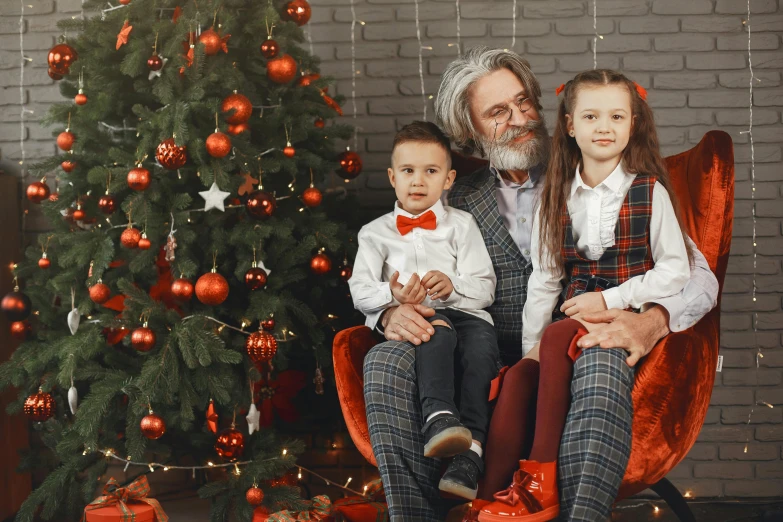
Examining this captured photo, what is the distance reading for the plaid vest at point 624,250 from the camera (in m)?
2.11

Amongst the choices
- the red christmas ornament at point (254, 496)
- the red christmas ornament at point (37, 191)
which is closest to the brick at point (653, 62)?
Result: the red christmas ornament at point (254, 496)

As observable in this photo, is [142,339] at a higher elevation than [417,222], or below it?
below

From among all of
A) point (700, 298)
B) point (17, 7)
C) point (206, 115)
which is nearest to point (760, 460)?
point (700, 298)

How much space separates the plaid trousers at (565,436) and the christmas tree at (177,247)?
20.8 inches

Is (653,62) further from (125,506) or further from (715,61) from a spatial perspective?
(125,506)

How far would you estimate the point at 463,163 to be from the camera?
2820 millimetres

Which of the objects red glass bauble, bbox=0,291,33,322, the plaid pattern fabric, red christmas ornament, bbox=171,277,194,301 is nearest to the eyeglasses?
the plaid pattern fabric

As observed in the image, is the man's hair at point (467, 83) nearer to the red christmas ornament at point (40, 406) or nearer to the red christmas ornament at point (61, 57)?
the red christmas ornament at point (61, 57)

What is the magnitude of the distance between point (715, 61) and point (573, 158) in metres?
1.21

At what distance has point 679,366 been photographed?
1.95m

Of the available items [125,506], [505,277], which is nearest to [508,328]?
[505,277]

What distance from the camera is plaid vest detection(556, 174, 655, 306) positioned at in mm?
2107

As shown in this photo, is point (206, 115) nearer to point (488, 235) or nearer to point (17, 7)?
point (488, 235)

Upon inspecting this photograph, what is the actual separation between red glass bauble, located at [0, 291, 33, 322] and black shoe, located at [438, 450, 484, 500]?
1.69 m
